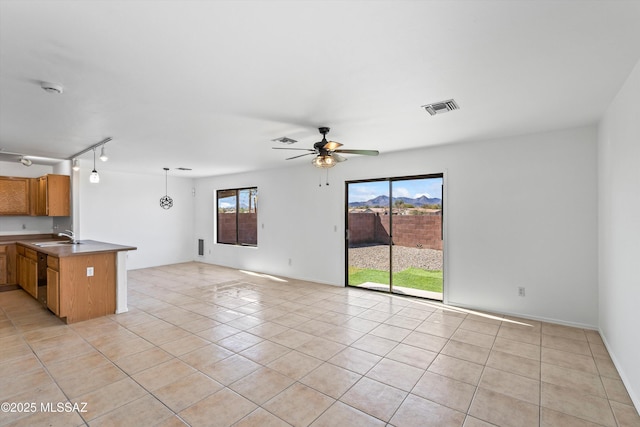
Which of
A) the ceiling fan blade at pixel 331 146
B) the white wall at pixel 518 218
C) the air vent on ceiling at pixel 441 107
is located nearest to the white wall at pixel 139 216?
the white wall at pixel 518 218

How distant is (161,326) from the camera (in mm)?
3736

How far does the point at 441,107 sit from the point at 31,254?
6302 mm

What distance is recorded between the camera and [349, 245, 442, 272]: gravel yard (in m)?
5.35

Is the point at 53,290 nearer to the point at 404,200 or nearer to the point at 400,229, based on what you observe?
the point at 400,229

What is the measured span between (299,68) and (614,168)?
303 cm

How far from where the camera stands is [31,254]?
4.82 metres

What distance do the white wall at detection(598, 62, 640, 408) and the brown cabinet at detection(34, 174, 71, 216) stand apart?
27.5 feet

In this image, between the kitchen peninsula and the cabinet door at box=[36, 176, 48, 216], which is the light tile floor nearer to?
the kitchen peninsula

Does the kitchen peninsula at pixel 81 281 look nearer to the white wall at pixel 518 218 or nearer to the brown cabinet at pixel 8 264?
the brown cabinet at pixel 8 264

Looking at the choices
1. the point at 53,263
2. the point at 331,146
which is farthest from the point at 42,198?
the point at 331,146

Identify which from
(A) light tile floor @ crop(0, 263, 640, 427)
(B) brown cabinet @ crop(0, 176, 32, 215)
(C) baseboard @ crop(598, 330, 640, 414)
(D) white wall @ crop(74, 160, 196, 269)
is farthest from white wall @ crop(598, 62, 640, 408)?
(B) brown cabinet @ crop(0, 176, 32, 215)

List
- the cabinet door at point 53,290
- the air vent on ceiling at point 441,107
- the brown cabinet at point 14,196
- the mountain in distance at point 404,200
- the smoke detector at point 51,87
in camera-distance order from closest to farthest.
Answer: the smoke detector at point 51,87 → the air vent on ceiling at point 441,107 → the cabinet door at point 53,290 → the mountain in distance at point 404,200 → the brown cabinet at point 14,196

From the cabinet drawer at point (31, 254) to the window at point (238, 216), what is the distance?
3.88 m

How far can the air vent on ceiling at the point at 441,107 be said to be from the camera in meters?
2.89
